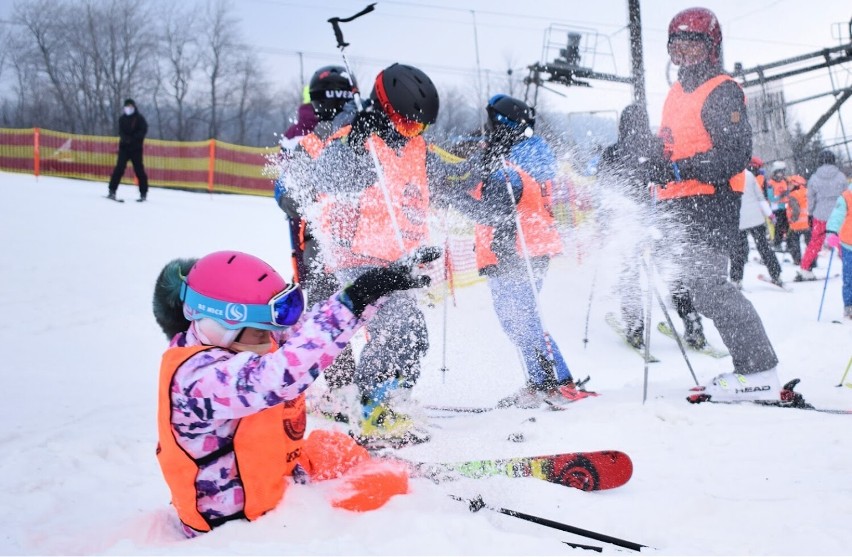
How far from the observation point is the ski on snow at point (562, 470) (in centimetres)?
223

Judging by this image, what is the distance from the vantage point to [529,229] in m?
3.94

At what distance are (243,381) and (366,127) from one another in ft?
5.65

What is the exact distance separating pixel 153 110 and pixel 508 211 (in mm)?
30501

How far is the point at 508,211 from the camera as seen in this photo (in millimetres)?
3867

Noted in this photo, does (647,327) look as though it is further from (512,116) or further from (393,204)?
(393,204)

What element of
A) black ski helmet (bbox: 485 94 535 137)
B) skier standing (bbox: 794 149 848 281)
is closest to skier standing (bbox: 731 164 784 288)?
skier standing (bbox: 794 149 848 281)

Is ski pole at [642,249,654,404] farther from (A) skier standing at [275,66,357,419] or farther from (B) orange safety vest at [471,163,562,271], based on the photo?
(A) skier standing at [275,66,357,419]

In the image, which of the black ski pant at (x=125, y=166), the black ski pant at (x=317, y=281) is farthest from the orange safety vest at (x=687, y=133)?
the black ski pant at (x=125, y=166)

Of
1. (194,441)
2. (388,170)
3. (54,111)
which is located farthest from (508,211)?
(54,111)

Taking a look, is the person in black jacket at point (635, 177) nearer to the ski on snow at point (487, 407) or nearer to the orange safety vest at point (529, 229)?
the orange safety vest at point (529, 229)

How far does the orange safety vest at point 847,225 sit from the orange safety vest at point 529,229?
3.92m

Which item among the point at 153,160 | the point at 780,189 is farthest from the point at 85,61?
the point at 780,189

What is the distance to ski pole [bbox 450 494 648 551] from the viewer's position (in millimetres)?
1762

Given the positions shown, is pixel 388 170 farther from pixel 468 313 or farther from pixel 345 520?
pixel 468 313
